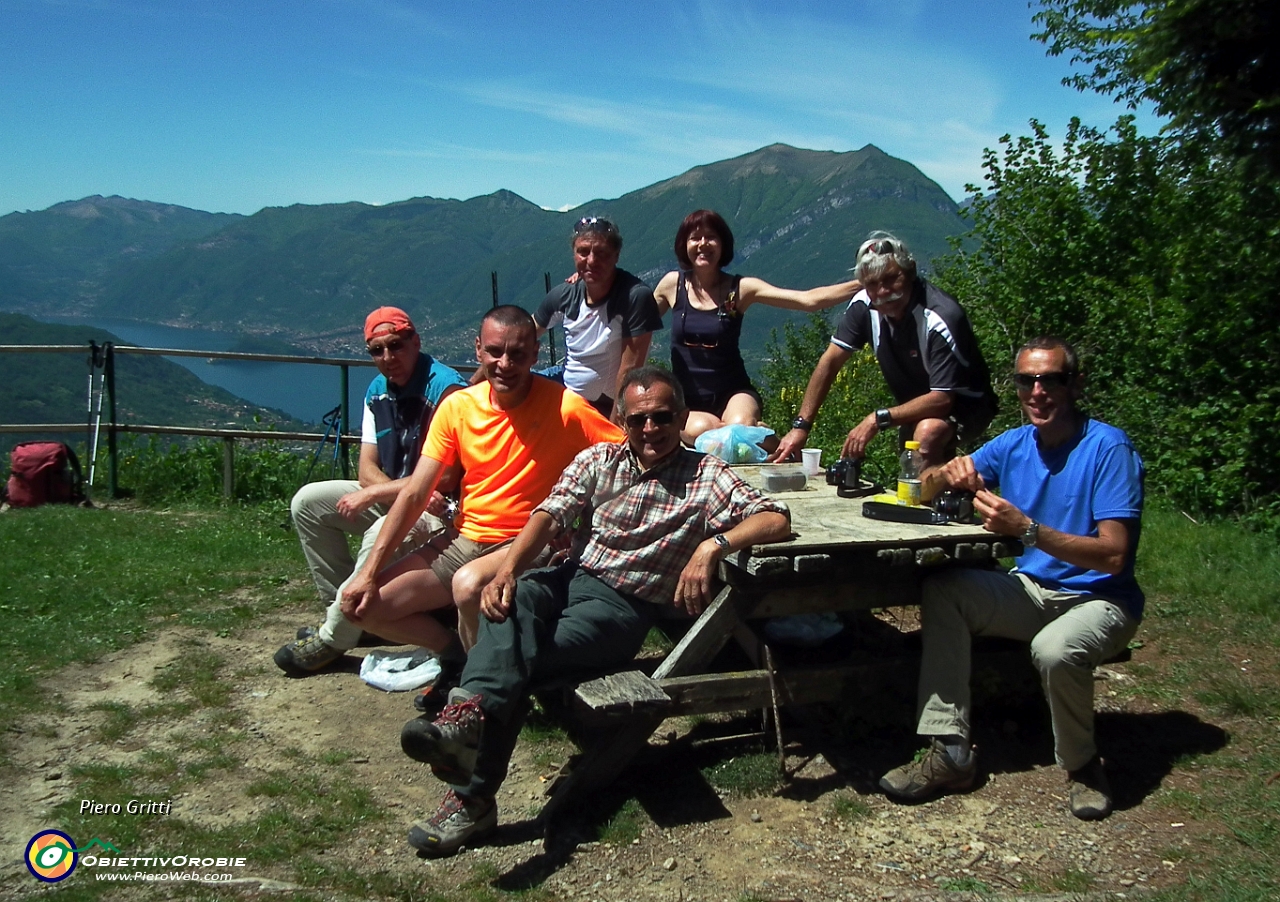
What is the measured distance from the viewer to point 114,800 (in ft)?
11.5

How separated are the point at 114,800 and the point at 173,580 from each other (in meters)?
2.79

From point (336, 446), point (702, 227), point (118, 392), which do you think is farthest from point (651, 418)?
point (118, 392)

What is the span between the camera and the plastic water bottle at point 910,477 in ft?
13.3

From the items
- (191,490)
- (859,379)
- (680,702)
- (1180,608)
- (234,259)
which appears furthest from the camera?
(234,259)

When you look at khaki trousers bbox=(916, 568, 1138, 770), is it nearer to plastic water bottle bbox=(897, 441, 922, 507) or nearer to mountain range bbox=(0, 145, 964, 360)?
plastic water bottle bbox=(897, 441, 922, 507)

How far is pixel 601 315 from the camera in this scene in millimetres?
5301

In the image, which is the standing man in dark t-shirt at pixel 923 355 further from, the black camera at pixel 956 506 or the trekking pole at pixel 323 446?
the trekking pole at pixel 323 446

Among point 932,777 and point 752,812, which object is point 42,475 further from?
point 932,777

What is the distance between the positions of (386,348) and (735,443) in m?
1.67

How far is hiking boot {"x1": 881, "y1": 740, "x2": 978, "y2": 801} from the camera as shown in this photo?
11.8 ft

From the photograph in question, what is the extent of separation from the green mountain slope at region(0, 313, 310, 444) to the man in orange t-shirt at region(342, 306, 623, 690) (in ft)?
18.4

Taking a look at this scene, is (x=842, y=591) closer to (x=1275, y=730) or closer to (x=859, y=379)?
(x=1275, y=730)

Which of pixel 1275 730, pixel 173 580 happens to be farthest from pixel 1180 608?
pixel 173 580

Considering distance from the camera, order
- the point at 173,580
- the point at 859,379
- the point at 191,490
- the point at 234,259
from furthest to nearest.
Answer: the point at 234,259, the point at 859,379, the point at 191,490, the point at 173,580
